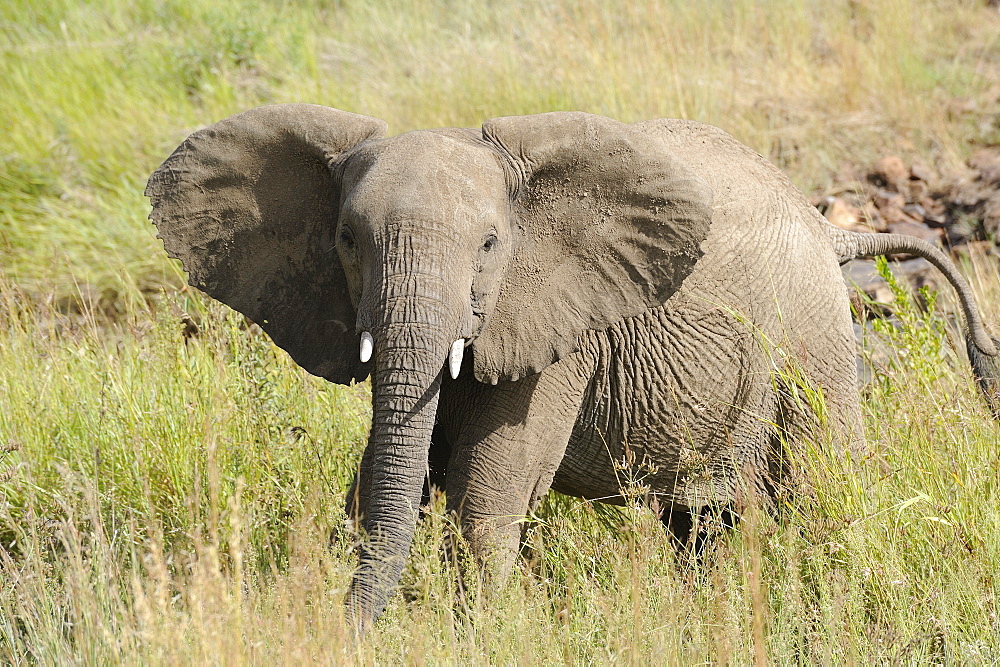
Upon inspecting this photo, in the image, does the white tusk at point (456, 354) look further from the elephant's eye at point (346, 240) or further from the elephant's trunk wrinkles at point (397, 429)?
the elephant's eye at point (346, 240)

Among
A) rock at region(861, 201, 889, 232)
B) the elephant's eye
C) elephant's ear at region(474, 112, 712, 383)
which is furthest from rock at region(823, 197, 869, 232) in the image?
the elephant's eye

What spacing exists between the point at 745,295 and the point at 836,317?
484 millimetres

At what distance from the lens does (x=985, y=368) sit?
5090 millimetres

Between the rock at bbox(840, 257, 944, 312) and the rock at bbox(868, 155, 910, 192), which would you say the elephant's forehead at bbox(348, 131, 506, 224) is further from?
the rock at bbox(868, 155, 910, 192)

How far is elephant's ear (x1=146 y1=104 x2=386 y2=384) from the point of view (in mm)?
4074

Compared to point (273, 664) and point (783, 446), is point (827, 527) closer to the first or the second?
point (783, 446)

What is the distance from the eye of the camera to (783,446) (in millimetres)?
4742

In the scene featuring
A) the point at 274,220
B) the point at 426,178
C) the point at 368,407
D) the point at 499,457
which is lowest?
the point at 368,407

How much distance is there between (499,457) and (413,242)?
0.94 meters

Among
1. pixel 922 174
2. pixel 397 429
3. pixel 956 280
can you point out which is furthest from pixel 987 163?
pixel 397 429

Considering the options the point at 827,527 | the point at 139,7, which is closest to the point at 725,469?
the point at 827,527

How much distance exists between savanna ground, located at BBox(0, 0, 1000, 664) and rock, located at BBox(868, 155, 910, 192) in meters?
0.23

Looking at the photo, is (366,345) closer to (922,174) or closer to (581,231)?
(581,231)

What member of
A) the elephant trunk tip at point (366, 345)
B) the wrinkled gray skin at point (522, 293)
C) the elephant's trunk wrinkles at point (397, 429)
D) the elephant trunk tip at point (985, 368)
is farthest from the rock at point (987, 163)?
the elephant trunk tip at point (366, 345)
